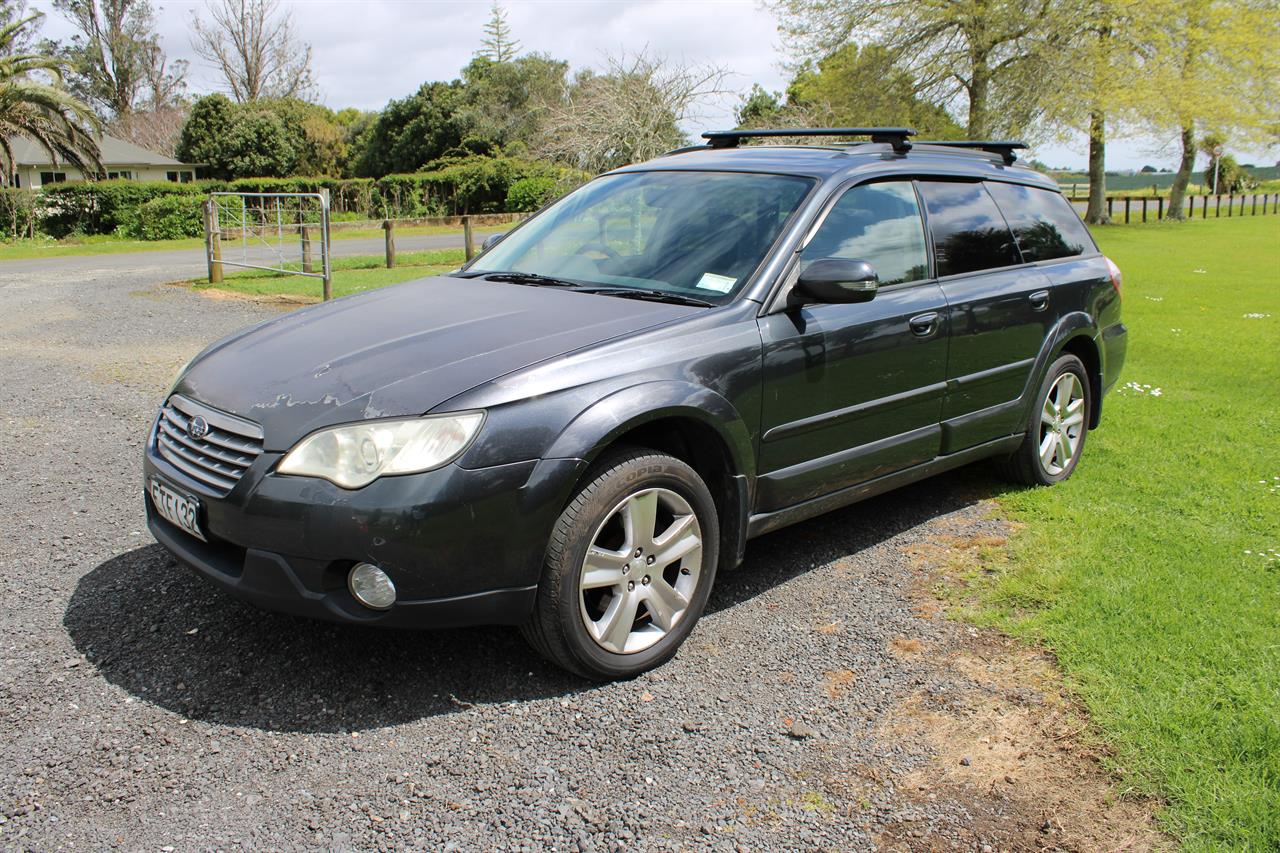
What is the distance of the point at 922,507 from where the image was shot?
18.0ft

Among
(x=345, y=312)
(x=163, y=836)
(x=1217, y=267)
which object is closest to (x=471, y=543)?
(x=163, y=836)

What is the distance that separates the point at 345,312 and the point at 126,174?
5451 cm

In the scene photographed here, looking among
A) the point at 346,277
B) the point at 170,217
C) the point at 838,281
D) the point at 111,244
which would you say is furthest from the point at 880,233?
the point at 170,217

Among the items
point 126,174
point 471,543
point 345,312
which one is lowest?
point 471,543

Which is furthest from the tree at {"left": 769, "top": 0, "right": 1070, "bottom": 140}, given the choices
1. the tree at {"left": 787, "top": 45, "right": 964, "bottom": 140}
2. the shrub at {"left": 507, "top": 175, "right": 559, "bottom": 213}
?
the shrub at {"left": 507, "top": 175, "right": 559, "bottom": 213}

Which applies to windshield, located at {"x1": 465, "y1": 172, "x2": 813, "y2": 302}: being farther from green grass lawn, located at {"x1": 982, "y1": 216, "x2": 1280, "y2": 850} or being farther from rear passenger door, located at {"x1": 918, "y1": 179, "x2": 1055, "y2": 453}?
green grass lawn, located at {"x1": 982, "y1": 216, "x2": 1280, "y2": 850}

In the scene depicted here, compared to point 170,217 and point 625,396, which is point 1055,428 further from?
point 170,217

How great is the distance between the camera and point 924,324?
4500 millimetres

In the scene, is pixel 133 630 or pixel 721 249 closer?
pixel 133 630

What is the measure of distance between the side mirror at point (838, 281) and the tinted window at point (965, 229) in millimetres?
984

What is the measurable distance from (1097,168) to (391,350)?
41.9 meters

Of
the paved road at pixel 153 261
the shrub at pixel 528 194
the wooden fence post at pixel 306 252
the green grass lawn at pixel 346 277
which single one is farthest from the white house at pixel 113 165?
the wooden fence post at pixel 306 252

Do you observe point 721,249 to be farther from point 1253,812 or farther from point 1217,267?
point 1217,267

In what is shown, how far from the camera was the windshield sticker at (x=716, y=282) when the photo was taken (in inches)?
157
